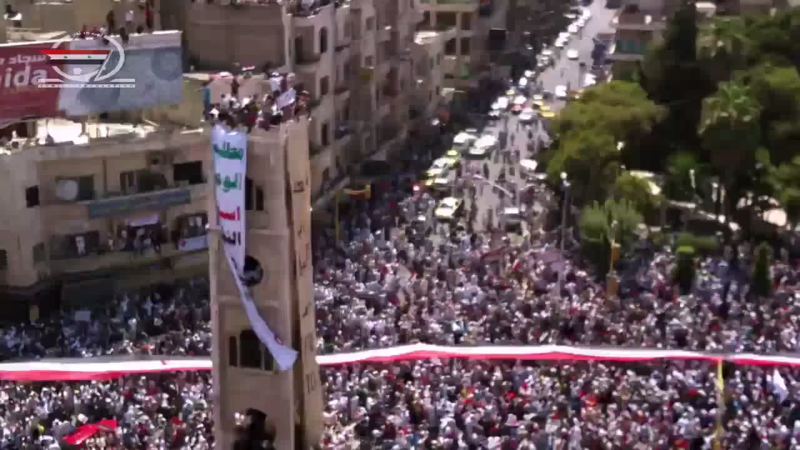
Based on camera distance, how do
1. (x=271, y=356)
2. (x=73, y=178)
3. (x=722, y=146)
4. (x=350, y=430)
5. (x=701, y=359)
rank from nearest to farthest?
(x=271, y=356), (x=350, y=430), (x=701, y=359), (x=73, y=178), (x=722, y=146)

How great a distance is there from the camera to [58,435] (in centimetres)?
2630

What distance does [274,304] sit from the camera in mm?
22109

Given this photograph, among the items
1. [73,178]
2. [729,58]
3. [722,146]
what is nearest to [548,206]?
[722,146]

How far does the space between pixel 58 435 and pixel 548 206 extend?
2976 cm

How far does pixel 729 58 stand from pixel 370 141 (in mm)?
17710

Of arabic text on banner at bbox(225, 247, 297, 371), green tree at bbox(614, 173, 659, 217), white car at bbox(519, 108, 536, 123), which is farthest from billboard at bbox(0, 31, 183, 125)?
white car at bbox(519, 108, 536, 123)

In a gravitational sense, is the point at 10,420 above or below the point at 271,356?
below

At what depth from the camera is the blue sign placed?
40.4 meters

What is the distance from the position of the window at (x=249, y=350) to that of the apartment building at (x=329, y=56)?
23954 mm

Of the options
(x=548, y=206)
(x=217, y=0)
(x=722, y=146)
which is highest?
(x=217, y=0)

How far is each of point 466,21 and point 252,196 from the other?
57.9 meters

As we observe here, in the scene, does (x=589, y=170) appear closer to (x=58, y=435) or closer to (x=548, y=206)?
(x=548, y=206)

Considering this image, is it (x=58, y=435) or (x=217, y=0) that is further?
(x=217, y=0)

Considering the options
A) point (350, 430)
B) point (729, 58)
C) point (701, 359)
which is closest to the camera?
point (350, 430)
